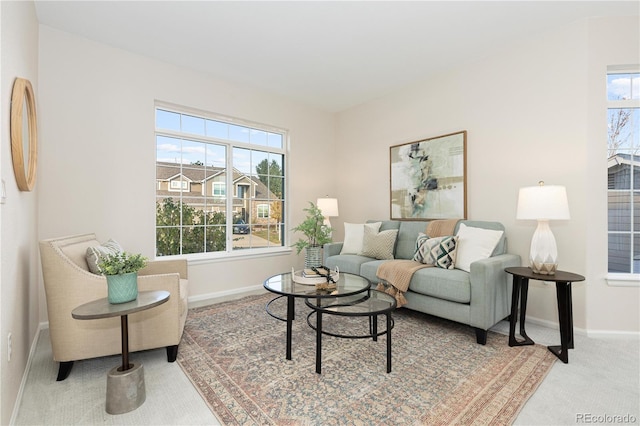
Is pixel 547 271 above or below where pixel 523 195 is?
below

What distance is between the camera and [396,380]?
198 centimetres

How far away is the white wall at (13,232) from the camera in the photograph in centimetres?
155

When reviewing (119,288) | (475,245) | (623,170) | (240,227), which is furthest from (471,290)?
(240,227)

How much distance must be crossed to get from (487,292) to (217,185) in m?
3.30


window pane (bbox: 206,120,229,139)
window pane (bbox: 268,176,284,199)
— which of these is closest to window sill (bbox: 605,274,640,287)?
window pane (bbox: 268,176,284,199)

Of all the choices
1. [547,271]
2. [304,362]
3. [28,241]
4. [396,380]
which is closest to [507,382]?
[396,380]

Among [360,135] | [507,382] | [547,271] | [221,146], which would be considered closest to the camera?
[507,382]

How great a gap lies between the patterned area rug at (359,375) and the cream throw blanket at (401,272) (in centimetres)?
33

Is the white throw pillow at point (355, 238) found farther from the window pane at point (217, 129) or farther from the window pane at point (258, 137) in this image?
the window pane at point (217, 129)

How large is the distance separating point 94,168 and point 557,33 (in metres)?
4.70

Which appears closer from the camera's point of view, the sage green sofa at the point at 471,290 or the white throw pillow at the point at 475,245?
the sage green sofa at the point at 471,290

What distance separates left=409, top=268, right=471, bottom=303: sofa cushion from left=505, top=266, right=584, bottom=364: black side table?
366 mm

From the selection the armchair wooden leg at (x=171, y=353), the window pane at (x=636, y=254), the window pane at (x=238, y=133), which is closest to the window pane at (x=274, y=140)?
the window pane at (x=238, y=133)

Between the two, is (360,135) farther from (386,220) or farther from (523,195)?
(523,195)
